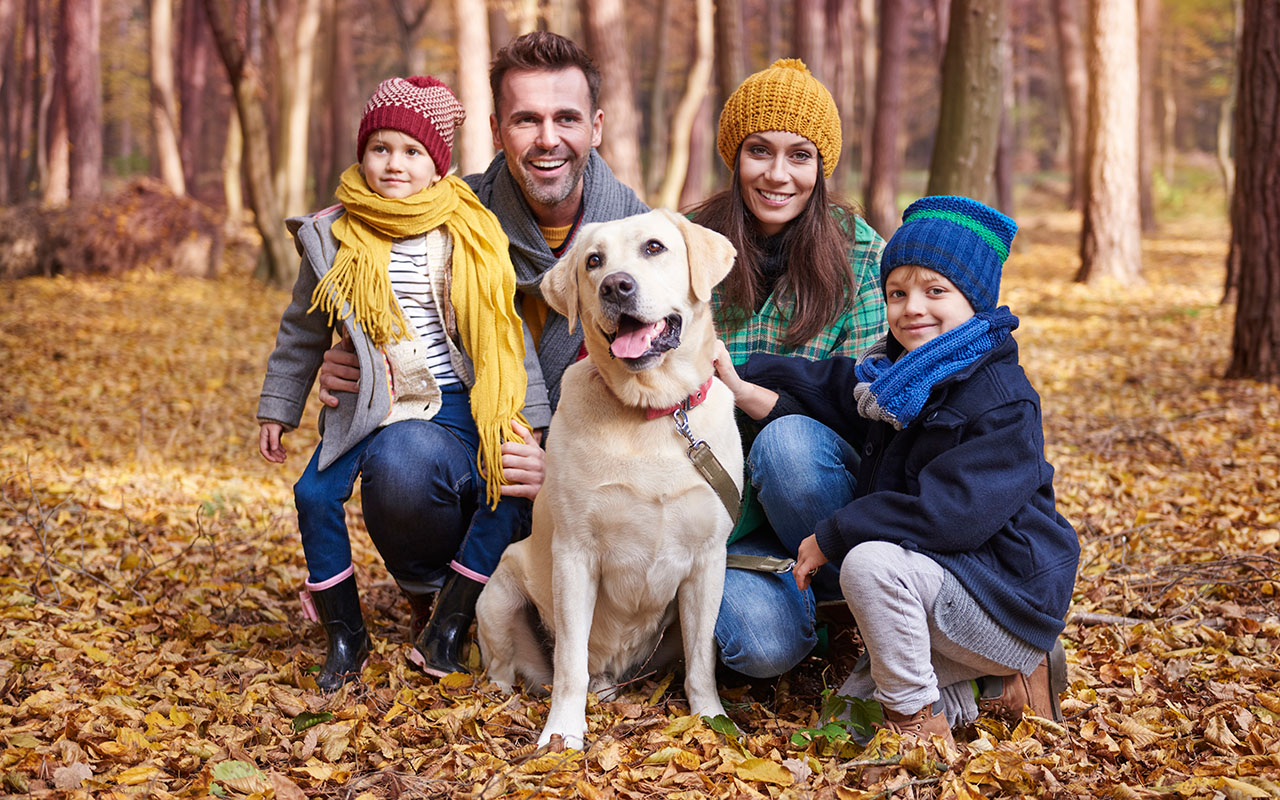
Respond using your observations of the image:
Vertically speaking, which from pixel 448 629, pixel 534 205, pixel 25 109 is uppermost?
pixel 25 109

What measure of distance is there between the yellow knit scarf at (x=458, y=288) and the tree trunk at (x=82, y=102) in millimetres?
13320

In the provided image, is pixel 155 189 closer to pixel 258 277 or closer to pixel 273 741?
pixel 258 277

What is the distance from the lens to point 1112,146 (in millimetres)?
10883

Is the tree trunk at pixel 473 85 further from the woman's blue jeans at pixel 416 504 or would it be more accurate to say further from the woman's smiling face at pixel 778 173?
the woman's blue jeans at pixel 416 504

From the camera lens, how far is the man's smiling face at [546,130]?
11.6ft

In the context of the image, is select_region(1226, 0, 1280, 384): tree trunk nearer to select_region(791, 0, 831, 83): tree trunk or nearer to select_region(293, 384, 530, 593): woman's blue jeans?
select_region(293, 384, 530, 593): woman's blue jeans

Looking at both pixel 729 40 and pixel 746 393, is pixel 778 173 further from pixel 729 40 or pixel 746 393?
pixel 729 40

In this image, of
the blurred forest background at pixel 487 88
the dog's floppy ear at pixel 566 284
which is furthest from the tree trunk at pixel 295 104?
the dog's floppy ear at pixel 566 284

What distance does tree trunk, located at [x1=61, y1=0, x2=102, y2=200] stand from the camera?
48.0ft

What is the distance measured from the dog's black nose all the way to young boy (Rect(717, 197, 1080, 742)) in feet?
2.21

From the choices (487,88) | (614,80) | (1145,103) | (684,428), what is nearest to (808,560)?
(684,428)

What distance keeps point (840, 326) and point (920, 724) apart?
1.37 m

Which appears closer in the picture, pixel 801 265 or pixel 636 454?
pixel 636 454

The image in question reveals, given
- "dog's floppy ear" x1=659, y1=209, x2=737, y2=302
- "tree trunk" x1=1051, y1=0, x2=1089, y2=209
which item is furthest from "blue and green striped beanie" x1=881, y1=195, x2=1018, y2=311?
"tree trunk" x1=1051, y1=0, x2=1089, y2=209
